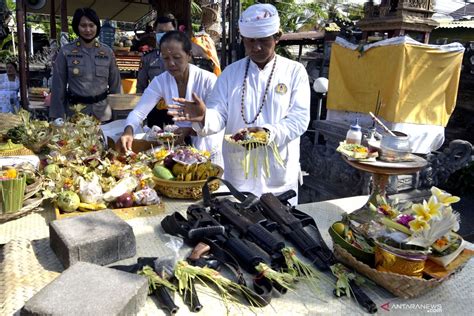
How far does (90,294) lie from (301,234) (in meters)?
0.82

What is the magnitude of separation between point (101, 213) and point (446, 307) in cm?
126

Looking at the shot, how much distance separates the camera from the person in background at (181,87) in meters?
2.58

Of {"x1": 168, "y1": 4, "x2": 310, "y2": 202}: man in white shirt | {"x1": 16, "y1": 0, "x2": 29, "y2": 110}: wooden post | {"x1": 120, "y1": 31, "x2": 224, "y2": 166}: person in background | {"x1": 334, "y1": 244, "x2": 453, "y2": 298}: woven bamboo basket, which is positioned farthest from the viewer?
{"x1": 16, "y1": 0, "x2": 29, "y2": 110}: wooden post

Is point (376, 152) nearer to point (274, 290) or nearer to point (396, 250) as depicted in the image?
point (396, 250)

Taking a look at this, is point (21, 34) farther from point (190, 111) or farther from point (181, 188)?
point (181, 188)

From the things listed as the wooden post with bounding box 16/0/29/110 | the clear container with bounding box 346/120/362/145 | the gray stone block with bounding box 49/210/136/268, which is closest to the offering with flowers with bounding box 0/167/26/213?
the gray stone block with bounding box 49/210/136/268

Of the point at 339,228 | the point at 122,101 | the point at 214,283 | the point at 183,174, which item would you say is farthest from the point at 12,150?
the point at 339,228

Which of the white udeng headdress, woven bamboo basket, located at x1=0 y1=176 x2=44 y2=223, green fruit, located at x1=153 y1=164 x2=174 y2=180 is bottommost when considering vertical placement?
woven bamboo basket, located at x1=0 y1=176 x2=44 y2=223

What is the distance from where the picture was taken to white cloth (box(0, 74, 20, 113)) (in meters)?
6.76

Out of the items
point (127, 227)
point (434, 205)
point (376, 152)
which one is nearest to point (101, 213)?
point (127, 227)

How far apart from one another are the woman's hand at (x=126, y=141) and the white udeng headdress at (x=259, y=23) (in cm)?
91

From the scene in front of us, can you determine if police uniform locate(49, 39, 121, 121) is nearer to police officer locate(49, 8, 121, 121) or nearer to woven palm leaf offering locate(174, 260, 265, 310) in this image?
police officer locate(49, 8, 121, 121)

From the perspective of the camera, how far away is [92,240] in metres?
1.34

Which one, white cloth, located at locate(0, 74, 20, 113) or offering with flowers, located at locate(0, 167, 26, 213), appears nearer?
offering with flowers, located at locate(0, 167, 26, 213)
